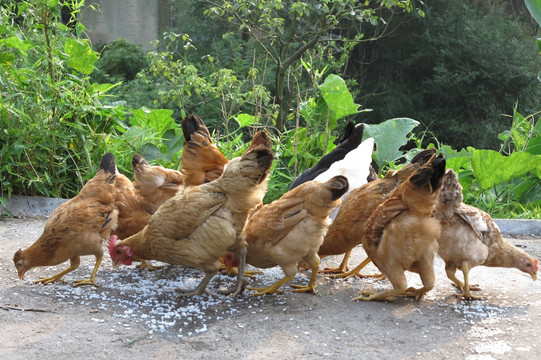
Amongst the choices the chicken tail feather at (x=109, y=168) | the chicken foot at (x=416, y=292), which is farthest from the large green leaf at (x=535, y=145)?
the chicken tail feather at (x=109, y=168)

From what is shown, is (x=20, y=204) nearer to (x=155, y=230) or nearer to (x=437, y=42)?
(x=155, y=230)

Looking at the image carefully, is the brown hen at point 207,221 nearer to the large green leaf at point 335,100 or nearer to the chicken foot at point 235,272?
the chicken foot at point 235,272

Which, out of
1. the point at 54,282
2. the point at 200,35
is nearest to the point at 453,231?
the point at 54,282

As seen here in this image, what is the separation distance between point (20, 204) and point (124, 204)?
228 centimetres

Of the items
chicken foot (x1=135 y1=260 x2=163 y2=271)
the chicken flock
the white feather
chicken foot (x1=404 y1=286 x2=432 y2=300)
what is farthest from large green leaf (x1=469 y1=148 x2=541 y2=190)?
chicken foot (x1=135 y1=260 x2=163 y2=271)

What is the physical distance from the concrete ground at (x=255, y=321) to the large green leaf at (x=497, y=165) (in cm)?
242

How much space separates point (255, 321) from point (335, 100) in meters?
4.00

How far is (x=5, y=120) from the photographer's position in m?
6.37

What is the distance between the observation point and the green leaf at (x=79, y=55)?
689cm

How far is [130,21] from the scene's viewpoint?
14.2 metres

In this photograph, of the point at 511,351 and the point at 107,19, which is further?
the point at 107,19

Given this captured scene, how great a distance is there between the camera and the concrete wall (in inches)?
555

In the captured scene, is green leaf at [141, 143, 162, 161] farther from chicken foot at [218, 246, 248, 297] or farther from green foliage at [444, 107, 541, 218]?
green foliage at [444, 107, 541, 218]

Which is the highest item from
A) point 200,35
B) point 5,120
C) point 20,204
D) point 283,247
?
point 200,35
